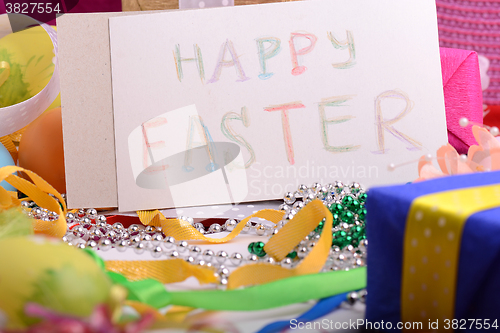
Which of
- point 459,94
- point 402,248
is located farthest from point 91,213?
point 459,94

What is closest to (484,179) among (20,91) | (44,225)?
(44,225)

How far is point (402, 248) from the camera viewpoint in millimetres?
298

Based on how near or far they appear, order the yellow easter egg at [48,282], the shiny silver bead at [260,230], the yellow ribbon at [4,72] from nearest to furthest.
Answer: the yellow easter egg at [48,282], the shiny silver bead at [260,230], the yellow ribbon at [4,72]

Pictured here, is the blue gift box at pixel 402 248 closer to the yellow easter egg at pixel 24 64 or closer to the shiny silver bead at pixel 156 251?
the shiny silver bead at pixel 156 251

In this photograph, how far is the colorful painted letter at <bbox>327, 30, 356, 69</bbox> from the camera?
71 cm

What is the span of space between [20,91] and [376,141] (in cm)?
64

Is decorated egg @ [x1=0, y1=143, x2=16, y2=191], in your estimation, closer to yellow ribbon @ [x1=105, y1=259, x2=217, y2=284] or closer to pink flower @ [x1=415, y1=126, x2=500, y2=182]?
yellow ribbon @ [x1=105, y1=259, x2=217, y2=284]

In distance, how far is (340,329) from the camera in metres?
0.33

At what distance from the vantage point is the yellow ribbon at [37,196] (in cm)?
54

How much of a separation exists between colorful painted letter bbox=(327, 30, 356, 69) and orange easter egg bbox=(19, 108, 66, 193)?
462mm

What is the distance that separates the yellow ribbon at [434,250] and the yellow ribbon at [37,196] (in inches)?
16.1

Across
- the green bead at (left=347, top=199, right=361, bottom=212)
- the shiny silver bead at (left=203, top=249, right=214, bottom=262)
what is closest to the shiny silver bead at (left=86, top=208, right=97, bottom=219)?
the shiny silver bead at (left=203, top=249, right=214, bottom=262)

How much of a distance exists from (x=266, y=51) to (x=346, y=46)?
0.13 metres

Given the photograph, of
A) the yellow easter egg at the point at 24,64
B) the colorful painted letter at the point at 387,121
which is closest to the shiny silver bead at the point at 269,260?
the colorful painted letter at the point at 387,121
